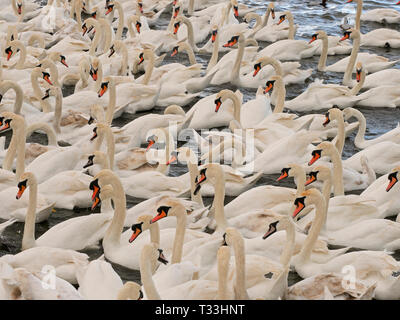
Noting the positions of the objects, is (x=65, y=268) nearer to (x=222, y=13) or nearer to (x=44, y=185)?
(x=44, y=185)

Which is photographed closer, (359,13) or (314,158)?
(314,158)

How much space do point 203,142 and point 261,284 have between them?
13.8 ft

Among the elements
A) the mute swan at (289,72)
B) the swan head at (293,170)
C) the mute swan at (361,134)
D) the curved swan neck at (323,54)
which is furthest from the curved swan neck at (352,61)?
the swan head at (293,170)

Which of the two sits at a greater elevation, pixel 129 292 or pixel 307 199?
pixel 129 292

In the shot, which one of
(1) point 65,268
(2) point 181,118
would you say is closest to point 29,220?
(1) point 65,268

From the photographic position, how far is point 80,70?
15484mm

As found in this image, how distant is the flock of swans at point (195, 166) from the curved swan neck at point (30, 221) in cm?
2

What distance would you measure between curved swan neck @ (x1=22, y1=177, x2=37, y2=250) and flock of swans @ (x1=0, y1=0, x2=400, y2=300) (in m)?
0.02

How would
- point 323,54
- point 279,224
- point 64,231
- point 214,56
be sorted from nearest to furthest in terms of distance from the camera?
point 279,224 → point 64,231 → point 214,56 → point 323,54

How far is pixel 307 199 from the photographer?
10258 mm

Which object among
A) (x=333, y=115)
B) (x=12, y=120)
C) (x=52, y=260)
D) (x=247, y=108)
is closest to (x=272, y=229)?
(x=52, y=260)

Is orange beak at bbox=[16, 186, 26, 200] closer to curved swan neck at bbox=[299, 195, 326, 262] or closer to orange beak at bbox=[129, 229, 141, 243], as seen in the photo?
orange beak at bbox=[129, 229, 141, 243]

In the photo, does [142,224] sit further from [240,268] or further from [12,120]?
[12,120]

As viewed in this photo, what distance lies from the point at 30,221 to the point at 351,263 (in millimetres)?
3573
